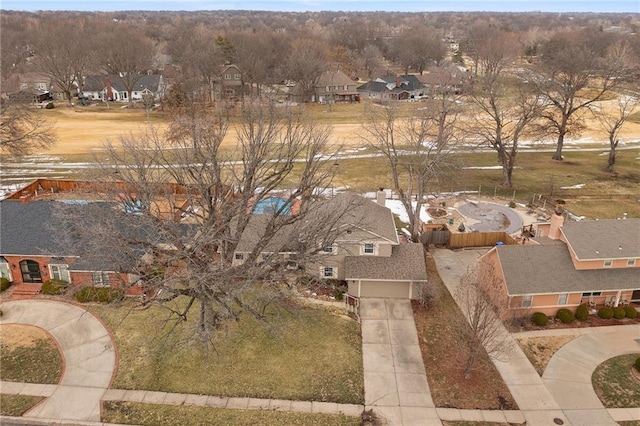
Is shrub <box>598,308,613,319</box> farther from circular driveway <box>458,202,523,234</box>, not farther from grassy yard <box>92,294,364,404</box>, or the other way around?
grassy yard <box>92,294,364,404</box>

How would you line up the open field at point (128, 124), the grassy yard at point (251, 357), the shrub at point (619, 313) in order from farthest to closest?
the open field at point (128, 124)
the shrub at point (619, 313)
the grassy yard at point (251, 357)

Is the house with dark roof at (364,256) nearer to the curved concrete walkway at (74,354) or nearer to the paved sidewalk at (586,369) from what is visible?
the paved sidewalk at (586,369)

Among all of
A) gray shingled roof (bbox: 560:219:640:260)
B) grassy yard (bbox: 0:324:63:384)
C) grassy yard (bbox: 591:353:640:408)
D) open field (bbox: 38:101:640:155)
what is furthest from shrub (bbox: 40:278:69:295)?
open field (bbox: 38:101:640:155)

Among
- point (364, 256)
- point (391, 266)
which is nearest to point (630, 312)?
point (391, 266)

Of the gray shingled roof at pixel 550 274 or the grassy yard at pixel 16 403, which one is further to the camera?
the gray shingled roof at pixel 550 274

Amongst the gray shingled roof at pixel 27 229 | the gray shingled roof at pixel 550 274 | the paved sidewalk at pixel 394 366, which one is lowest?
the paved sidewalk at pixel 394 366

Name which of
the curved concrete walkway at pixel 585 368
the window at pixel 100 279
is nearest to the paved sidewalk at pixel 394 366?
the curved concrete walkway at pixel 585 368

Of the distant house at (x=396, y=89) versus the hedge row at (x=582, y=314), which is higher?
the distant house at (x=396, y=89)
